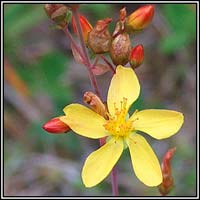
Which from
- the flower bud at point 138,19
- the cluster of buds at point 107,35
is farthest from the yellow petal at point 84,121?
the flower bud at point 138,19

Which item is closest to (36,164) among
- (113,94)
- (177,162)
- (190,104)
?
(177,162)

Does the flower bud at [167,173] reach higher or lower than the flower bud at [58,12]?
lower

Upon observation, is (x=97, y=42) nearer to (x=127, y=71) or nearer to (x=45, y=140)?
(x=127, y=71)

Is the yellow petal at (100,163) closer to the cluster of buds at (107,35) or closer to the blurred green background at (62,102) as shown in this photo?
the cluster of buds at (107,35)

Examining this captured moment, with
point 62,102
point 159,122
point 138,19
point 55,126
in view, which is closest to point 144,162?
point 159,122

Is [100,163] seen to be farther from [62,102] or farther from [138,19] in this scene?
[62,102]

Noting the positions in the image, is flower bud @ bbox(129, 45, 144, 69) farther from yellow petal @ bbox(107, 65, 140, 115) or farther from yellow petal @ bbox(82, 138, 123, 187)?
yellow petal @ bbox(82, 138, 123, 187)
